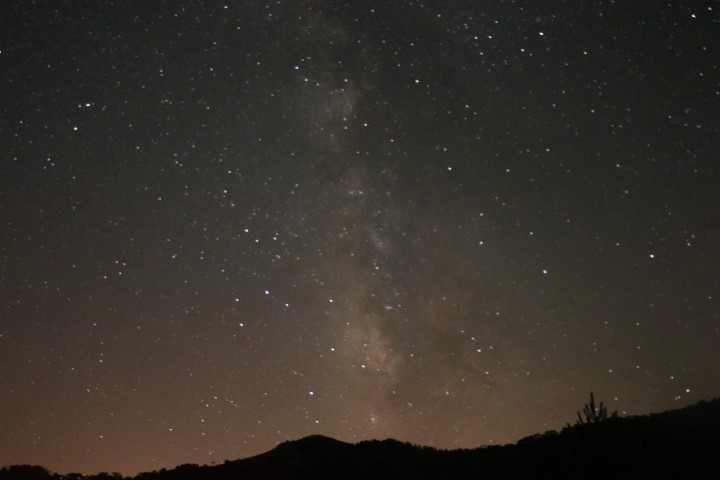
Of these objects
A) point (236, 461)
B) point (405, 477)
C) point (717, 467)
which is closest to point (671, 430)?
point (717, 467)

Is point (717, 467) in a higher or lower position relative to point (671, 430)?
lower

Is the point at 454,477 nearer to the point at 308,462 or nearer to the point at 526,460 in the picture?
the point at 526,460

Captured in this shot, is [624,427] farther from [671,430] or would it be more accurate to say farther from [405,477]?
[405,477]

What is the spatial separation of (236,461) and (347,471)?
3160mm

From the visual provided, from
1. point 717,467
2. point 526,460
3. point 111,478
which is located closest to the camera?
point 717,467

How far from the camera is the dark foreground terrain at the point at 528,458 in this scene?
13586 millimetres

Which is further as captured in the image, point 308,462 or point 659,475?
point 308,462

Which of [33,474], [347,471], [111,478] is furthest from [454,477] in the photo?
[33,474]

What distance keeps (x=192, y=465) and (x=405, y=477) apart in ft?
18.1

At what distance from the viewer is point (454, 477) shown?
15.5 meters

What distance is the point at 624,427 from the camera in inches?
608

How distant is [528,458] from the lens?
15383 mm

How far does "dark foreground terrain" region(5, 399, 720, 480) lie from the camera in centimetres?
1359

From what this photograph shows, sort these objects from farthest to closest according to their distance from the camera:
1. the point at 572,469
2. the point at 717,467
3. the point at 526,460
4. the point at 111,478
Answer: the point at 111,478 → the point at 526,460 → the point at 572,469 → the point at 717,467
